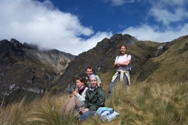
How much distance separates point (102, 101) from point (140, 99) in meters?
1.02

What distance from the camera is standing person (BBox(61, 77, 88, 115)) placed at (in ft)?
20.1

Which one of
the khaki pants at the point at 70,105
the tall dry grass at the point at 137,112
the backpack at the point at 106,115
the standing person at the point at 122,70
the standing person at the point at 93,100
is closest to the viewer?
the tall dry grass at the point at 137,112

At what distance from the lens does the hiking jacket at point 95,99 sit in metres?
6.55

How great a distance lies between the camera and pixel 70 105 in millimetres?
6461

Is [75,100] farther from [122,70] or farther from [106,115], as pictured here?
[122,70]

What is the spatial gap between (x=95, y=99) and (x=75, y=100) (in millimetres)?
628

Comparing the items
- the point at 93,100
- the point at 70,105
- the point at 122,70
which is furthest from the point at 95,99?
the point at 122,70

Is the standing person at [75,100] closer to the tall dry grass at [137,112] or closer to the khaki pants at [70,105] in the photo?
the khaki pants at [70,105]

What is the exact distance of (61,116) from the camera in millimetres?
5520

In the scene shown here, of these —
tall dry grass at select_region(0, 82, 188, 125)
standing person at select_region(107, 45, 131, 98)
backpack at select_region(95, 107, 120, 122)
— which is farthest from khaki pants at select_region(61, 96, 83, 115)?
standing person at select_region(107, 45, 131, 98)

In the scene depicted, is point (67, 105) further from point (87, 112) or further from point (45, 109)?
point (45, 109)

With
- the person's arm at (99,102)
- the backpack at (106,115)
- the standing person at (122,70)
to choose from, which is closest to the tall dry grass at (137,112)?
the backpack at (106,115)

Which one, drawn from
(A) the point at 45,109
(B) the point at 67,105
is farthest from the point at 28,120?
(B) the point at 67,105

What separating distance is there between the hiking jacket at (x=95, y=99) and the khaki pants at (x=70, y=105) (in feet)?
0.80
